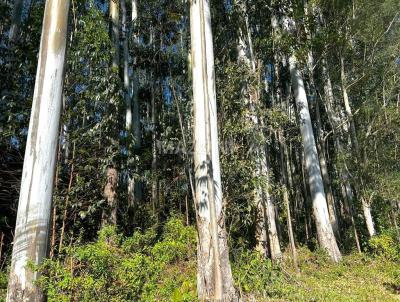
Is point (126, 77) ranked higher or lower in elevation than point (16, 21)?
lower

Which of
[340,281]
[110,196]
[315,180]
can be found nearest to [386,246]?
[315,180]

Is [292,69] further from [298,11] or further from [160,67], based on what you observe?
[160,67]

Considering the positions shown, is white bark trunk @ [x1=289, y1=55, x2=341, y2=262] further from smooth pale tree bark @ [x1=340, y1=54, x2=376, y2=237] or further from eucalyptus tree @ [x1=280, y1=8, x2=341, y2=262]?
smooth pale tree bark @ [x1=340, y1=54, x2=376, y2=237]

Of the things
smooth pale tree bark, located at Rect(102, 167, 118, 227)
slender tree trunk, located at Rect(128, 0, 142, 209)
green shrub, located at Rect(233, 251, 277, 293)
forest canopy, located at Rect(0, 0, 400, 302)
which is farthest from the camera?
slender tree trunk, located at Rect(128, 0, 142, 209)

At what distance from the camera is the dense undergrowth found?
14.6ft

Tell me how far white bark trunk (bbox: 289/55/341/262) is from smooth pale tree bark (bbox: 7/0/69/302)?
29.2ft

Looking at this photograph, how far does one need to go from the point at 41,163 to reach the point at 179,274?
401 centimetres

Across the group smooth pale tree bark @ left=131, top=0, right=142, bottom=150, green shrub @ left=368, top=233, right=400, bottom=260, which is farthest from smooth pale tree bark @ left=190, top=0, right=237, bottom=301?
smooth pale tree bark @ left=131, top=0, right=142, bottom=150

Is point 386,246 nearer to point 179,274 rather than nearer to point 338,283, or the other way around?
point 338,283

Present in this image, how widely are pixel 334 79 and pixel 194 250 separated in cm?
1071

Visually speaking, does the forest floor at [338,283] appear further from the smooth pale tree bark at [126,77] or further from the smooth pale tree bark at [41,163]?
the smooth pale tree bark at [126,77]

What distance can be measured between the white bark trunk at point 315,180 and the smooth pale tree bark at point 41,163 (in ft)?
29.2

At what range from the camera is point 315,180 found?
11.9 meters

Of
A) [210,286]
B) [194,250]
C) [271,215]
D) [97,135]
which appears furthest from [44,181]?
[271,215]
